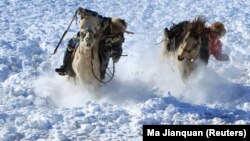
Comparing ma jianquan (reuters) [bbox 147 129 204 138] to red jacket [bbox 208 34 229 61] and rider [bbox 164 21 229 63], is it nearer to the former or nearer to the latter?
rider [bbox 164 21 229 63]

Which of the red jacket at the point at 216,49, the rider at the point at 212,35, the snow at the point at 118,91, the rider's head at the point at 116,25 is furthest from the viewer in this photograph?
the red jacket at the point at 216,49

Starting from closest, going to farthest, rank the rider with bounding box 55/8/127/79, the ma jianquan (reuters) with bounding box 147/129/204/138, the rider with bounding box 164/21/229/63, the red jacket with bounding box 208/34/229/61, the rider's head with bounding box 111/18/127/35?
1. the ma jianquan (reuters) with bounding box 147/129/204/138
2. the rider with bounding box 55/8/127/79
3. the rider's head with bounding box 111/18/127/35
4. the rider with bounding box 164/21/229/63
5. the red jacket with bounding box 208/34/229/61

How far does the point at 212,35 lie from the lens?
35.7 ft

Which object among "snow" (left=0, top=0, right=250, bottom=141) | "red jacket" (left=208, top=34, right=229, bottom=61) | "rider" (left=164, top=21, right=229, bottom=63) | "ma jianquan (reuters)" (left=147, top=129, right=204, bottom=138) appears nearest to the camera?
"ma jianquan (reuters)" (left=147, top=129, right=204, bottom=138)

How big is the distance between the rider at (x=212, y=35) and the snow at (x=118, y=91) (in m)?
0.39

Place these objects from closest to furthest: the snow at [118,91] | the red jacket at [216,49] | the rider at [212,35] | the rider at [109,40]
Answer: the snow at [118,91] < the rider at [109,40] < the rider at [212,35] < the red jacket at [216,49]

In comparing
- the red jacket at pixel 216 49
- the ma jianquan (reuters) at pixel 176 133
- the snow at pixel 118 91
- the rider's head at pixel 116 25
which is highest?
the rider's head at pixel 116 25

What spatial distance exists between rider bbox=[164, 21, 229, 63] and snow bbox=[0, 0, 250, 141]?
39 cm

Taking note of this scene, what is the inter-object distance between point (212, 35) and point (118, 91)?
2.09m

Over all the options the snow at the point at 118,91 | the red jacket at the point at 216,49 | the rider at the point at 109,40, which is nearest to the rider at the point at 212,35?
the red jacket at the point at 216,49

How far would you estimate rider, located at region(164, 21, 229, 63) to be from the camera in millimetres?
10828

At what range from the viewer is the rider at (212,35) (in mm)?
10828

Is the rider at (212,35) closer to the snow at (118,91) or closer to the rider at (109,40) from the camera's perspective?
the snow at (118,91)

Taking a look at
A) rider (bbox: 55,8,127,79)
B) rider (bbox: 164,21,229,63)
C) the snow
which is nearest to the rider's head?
rider (bbox: 55,8,127,79)
